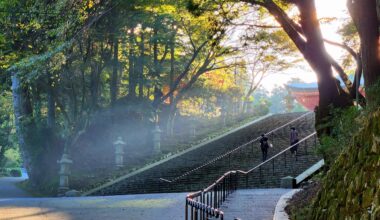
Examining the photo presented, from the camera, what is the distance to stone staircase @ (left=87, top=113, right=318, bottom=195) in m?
20.6

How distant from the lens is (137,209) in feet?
47.8

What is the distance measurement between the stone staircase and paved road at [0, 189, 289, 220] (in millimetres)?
3913

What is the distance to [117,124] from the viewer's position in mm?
29578

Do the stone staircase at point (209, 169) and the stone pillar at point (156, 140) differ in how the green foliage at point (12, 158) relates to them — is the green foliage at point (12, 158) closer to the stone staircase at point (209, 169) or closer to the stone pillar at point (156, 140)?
the stone pillar at point (156, 140)

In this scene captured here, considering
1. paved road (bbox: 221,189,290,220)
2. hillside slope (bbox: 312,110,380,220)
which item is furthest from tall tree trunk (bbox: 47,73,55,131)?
hillside slope (bbox: 312,110,380,220)

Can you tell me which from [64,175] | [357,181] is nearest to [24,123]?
[64,175]

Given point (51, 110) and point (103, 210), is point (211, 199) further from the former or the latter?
point (51, 110)

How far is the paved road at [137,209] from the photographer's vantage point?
41.5 ft

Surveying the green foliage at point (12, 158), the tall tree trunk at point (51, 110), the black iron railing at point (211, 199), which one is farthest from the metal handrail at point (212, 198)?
the green foliage at point (12, 158)

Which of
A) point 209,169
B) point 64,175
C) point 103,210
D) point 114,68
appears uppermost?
point 114,68

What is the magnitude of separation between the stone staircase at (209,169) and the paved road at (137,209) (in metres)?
3.91

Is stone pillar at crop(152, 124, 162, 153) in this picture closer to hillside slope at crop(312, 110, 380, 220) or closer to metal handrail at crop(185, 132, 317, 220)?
metal handrail at crop(185, 132, 317, 220)

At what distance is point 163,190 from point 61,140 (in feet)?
31.6

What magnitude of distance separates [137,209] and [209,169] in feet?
29.2
